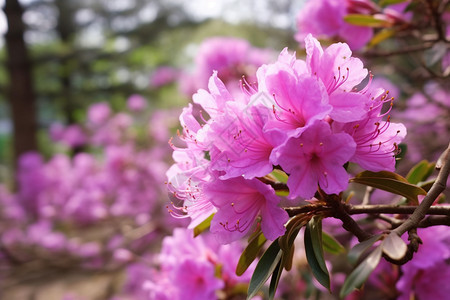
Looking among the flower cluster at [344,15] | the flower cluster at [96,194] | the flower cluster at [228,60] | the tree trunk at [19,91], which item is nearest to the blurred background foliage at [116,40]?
the tree trunk at [19,91]

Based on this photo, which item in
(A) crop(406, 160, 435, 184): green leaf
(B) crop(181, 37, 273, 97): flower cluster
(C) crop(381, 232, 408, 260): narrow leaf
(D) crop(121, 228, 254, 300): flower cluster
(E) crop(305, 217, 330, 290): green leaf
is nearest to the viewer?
(C) crop(381, 232, 408, 260): narrow leaf

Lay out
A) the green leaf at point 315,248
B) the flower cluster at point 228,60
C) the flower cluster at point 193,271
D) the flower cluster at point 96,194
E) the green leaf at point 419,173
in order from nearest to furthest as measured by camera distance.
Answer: the green leaf at point 315,248 → the green leaf at point 419,173 → the flower cluster at point 193,271 → the flower cluster at point 228,60 → the flower cluster at point 96,194

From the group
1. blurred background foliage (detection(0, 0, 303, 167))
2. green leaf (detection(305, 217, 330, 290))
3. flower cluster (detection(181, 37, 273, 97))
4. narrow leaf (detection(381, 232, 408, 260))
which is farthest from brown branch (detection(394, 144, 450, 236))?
blurred background foliage (detection(0, 0, 303, 167))

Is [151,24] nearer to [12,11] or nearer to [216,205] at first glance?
[12,11]

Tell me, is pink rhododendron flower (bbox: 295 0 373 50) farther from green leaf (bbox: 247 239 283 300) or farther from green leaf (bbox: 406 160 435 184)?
green leaf (bbox: 247 239 283 300)

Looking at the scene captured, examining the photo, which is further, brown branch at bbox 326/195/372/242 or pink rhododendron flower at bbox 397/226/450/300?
pink rhododendron flower at bbox 397/226/450/300

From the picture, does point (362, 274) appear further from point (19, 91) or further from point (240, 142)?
point (19, 91)

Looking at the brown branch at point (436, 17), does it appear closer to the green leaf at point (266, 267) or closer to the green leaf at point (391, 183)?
the green leaf at point (391, 183)

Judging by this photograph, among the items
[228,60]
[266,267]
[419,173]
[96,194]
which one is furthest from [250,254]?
[96,194]
